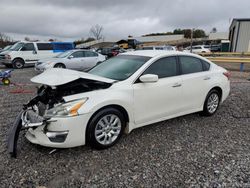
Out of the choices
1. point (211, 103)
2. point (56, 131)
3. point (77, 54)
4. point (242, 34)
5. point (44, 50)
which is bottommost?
point (211, 103)

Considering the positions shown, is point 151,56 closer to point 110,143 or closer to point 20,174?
point 110,143

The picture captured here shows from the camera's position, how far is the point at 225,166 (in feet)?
8.76

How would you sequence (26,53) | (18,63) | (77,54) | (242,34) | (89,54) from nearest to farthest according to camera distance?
1. (77,54)
2. (89,54)
3. (18,63)
4. (26,53)
5. (242,34)

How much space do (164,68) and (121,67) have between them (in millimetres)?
814

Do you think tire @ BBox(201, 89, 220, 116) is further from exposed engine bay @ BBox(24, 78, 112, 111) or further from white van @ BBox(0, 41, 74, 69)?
white van @ BBox(0, 41, 74, 69)

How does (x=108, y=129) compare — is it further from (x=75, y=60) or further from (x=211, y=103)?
(x=75, y=60)

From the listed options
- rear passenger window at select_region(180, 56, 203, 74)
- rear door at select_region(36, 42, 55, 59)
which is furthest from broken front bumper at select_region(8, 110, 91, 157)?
rear door at select_region(36, 42, 55, 59)

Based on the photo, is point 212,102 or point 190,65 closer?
point 190,65

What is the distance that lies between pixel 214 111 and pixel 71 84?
10.9 feet

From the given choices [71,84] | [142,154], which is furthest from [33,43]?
[142,154]

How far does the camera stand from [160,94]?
341cm

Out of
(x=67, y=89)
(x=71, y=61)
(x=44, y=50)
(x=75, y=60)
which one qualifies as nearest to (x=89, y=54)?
(x=75, y=60)

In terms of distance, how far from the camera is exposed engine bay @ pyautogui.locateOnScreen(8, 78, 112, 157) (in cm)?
278

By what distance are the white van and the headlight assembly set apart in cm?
1312
